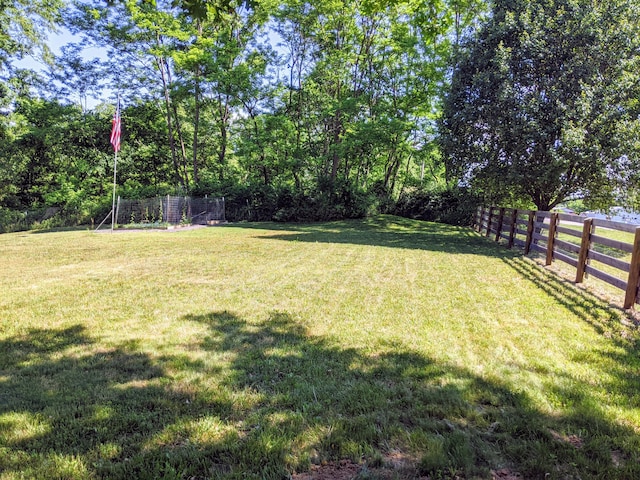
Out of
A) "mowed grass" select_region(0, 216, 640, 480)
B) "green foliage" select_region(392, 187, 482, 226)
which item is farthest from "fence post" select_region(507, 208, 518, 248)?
"green foliage" select_region(392, 187, 482, 226)

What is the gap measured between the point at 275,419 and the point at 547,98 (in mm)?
13429

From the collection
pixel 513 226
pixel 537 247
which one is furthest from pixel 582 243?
pixel 513 226

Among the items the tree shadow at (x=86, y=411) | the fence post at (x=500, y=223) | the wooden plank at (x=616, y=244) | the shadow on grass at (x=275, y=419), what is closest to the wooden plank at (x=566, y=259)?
Result: the wooden plank at (x=616, y=244)

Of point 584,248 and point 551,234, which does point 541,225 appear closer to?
point 551,234

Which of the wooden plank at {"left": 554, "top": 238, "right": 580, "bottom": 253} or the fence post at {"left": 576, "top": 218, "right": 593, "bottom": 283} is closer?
the fence post at {"left": 576, "top": 218, "right": 593, "bottom": 283}

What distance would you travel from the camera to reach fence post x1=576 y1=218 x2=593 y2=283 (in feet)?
19.6

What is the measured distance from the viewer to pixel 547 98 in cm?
1175

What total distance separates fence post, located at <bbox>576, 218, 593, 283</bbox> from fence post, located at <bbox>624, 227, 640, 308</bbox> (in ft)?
4.52

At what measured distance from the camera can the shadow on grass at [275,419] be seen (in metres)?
1.91

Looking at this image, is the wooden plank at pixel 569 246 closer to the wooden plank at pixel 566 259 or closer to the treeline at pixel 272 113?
the wooden plank at pixel 566 259

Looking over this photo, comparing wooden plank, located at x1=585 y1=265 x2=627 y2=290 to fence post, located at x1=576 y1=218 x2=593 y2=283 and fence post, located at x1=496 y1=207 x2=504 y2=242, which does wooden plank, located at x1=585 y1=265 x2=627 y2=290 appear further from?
fence post, located at x1=496 y1=207 x2=504 y2=242

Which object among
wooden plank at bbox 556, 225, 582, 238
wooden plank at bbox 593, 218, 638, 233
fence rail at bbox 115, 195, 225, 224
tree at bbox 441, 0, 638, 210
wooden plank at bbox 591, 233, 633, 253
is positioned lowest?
fence rail at bbox 115, 195, 225, 224

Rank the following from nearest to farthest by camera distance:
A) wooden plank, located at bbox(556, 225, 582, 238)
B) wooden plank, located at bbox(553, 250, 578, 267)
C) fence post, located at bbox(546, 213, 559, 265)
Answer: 1. wooden plank, located at bbox(556, 225, 582, 238)
2. wooden plank, located at bbox(553, 250, 578, 267)
3. fence post, located at bbox(546, 213, 559, 265)

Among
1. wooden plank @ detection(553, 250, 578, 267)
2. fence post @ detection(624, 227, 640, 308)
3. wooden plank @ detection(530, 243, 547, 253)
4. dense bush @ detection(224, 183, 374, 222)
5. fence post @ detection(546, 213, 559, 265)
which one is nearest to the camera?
fence post @ detection(624, 227, 640, 308)
